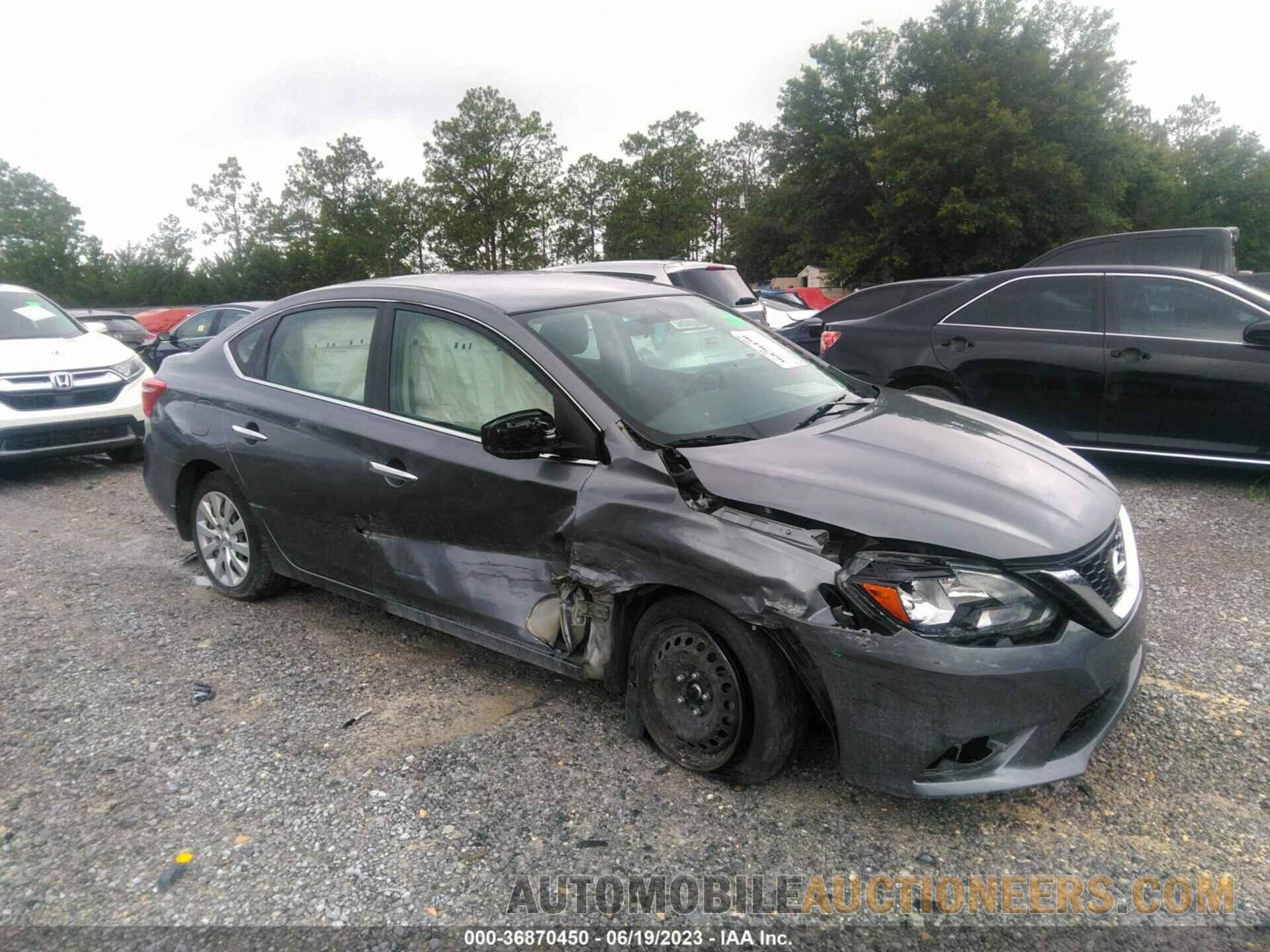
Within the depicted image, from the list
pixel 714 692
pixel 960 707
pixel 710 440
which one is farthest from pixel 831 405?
pixel 960 707

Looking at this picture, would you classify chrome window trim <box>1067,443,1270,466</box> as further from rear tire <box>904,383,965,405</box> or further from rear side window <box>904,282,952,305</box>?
rear side window <box>904,282,952,305</box>

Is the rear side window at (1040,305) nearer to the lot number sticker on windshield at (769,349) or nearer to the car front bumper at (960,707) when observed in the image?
the lot number sticker on windshield at (769,349)

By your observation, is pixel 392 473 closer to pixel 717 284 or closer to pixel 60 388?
pixel 60 388

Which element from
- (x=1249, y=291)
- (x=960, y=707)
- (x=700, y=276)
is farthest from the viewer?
(x=700, y=276)

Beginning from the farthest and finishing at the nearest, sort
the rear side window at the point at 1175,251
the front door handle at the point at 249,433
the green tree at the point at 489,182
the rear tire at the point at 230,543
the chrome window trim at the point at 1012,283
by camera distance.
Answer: the green tree at the point at 489,182, the rear side window at the point at 1175,251, the chrome window trim at the point at 1012,283, the rear tire at the point at 230,543, the front door handle at the point at 249,433

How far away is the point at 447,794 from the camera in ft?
9.73

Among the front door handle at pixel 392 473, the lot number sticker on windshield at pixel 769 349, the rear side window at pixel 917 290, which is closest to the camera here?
the front door handle at pixel 392 473

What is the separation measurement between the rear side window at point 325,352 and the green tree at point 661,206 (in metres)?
56.8

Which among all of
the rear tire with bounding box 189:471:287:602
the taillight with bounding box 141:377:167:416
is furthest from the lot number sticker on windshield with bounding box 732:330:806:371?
the taillight with bounding box 141:377:167:416

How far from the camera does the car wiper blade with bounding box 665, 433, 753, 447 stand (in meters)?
A: 3.09

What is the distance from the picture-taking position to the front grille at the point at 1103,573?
2.65m

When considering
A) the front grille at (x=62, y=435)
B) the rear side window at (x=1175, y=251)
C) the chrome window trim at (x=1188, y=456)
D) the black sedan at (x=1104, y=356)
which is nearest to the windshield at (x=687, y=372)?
the chrome window trim at (x=1188, y=456)

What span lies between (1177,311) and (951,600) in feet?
15.8

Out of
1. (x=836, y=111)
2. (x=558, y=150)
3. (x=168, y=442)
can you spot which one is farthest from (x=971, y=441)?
(x=558, y=150)
